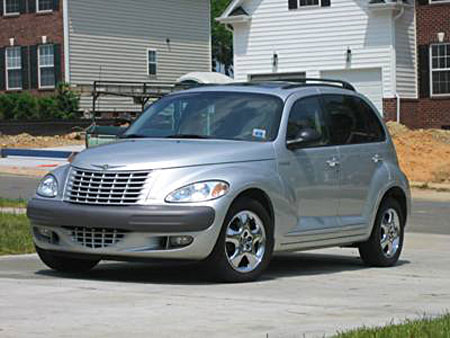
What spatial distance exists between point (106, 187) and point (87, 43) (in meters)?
39.0

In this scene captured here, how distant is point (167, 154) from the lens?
10.3 m

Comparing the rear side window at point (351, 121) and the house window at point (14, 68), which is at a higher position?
the house window at point (14, 68)

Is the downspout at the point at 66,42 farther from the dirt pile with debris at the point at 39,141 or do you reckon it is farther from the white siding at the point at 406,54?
the white siding at the point at 406,54

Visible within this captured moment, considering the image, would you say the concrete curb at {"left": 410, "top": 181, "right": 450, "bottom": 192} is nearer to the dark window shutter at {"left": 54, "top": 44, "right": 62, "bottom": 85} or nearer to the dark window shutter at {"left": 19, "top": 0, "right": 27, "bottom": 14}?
the dark window shutter at {"left": 54, "top": 44, "right": 62, "bottom": 85}

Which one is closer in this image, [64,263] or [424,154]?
[64,263]

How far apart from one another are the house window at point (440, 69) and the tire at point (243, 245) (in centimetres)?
3000

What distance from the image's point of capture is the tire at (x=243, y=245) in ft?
33.3

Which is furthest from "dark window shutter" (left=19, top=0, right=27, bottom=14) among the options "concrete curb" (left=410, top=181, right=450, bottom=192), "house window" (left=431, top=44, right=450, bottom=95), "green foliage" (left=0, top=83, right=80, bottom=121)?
"concrete curb" (left=410, top=181, right=450, bottom=192)

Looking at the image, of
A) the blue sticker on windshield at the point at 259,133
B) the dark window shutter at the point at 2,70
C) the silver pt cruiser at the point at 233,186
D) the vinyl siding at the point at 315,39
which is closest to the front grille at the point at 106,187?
the silver pt cruiser at the point at 233,186

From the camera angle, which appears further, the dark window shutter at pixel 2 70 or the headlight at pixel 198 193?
the dark window shutter at pixel 2 70

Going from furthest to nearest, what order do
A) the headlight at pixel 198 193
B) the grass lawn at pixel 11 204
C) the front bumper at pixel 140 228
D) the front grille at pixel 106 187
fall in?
the grass lawn at pixel 11 204, the front grille at pixel 106 187, the headlight at pixel 198 193, the front bumper at pixel 140 228

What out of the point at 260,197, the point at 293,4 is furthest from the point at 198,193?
the point at 293,4

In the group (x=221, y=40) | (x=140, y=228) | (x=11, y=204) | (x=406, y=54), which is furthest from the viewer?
(x=221, y=40)

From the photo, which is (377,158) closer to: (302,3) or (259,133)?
Result: (259,133)
